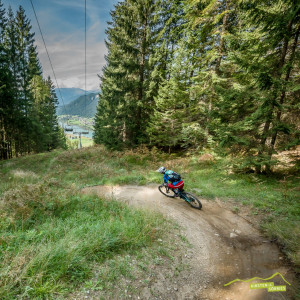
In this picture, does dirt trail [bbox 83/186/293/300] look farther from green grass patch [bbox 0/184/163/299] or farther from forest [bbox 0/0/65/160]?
forest [bbox 0/0/65/160]

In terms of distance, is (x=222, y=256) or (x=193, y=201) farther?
(x=193, y=201)

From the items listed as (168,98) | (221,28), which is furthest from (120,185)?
(221,28)

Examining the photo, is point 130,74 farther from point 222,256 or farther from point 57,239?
point 222,256

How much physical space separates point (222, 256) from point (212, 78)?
40.7 feet

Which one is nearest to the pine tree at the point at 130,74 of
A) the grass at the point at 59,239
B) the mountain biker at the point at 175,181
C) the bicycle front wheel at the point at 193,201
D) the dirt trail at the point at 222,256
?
the mountain biker at the point at 175,181

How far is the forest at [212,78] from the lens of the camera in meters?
8.20

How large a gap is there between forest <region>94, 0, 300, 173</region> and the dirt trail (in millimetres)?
4660

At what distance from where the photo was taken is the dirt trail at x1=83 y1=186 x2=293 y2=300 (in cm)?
318

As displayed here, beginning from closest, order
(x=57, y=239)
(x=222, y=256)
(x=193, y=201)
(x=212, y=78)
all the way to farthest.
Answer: (x=57, y=239)
(x=222, y=256)
(x=193, y=201)
(x=212, y=78)

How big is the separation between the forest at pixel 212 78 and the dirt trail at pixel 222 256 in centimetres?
466

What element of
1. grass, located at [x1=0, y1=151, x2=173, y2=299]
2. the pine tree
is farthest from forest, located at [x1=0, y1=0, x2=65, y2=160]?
grass, located at [x1=0, y1=151, x2=173, y2=299]

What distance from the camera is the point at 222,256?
14.0ft

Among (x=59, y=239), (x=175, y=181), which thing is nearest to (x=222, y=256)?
(x=175, y=181)

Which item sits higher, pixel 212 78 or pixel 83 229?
pixel 212 78
